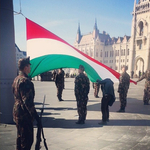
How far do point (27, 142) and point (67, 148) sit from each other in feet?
3.24

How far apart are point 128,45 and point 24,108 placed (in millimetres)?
64676

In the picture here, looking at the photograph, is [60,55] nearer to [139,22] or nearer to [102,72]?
[102,72]

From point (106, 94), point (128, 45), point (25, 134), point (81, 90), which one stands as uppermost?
point (128, 45)

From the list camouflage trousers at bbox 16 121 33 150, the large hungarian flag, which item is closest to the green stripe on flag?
the large hungarian flag

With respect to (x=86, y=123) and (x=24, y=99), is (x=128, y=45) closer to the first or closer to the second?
(x=86, y=123)

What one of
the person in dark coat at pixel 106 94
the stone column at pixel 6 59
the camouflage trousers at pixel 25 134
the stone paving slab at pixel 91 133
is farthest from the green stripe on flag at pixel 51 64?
the camouflage trousers at pixel 25 134

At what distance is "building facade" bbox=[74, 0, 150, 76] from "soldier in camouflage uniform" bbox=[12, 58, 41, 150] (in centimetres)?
3810

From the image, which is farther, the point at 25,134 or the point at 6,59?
the point at 6,59

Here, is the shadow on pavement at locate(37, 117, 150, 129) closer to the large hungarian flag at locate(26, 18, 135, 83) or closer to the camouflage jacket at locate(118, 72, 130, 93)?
the camouflage jacket at locate(118, 72, 130, 93)

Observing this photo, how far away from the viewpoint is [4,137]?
11.6 ft

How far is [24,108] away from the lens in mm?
2361

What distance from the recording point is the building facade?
40.1 meters

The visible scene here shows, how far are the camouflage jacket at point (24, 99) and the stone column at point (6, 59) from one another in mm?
2002

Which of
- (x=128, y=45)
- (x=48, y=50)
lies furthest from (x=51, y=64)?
(x=128, y=45)
